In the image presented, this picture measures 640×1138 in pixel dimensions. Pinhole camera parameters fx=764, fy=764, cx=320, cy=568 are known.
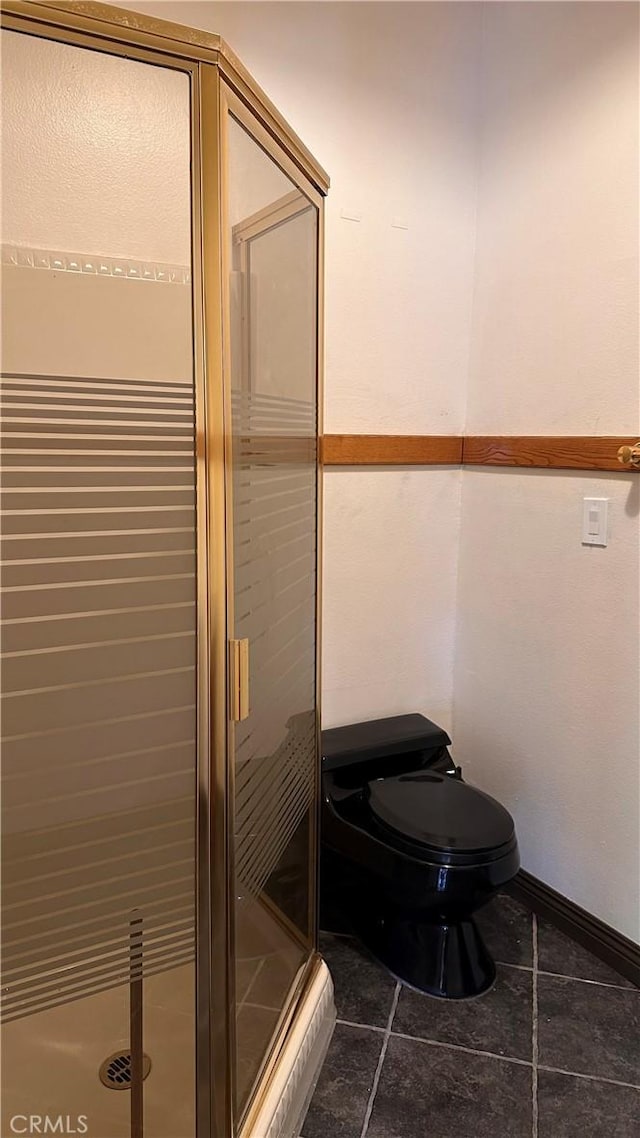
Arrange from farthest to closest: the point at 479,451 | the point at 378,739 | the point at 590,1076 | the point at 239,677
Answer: the point at 479,451 < the point at 378,739 < the point at 590,1076 < the point at 239,677

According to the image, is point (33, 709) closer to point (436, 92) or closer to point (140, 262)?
point (140, 262)

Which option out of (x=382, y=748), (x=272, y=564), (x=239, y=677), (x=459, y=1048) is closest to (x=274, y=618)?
(x=272, y=564)

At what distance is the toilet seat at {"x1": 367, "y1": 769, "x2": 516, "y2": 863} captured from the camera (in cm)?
168

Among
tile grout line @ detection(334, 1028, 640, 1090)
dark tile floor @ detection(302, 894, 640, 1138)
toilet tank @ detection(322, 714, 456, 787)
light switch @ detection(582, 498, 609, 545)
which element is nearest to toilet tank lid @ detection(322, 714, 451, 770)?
toilet tank @ detection(322, 714, 456, 787)

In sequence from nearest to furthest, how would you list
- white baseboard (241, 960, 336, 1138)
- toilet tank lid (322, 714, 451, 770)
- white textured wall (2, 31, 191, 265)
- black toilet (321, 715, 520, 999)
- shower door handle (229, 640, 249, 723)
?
1. white textured wall (2, 31, 191, 265)
2. shower door handle (229, 640, 249, 723)
3. white baseboard (241, 960, 336, 1138)
4. black toilet (321, 715, 520, 999)
5. toilet tank lid (322, 714, 451, 770)

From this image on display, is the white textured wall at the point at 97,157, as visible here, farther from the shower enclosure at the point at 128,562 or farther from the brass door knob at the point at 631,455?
the brass door knob at the point at 631,455

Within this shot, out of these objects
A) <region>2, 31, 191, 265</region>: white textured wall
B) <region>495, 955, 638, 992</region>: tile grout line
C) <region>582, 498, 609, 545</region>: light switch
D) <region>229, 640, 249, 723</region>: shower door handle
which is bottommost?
<region>495, 955, 638, 992</region>: tile grout line

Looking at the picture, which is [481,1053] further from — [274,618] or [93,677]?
[93,677]

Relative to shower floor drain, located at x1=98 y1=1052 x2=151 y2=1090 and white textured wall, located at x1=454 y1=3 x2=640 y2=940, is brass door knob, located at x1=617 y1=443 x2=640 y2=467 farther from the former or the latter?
shower floor drain, located at x1=98 y1=1052 x2=151 y2=1090

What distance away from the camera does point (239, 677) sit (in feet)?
3.86

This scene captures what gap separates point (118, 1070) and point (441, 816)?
0.84m

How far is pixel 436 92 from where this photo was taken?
206 cm

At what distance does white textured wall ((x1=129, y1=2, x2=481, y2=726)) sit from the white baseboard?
718 mm

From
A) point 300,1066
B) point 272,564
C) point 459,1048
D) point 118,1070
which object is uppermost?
point 272,564
